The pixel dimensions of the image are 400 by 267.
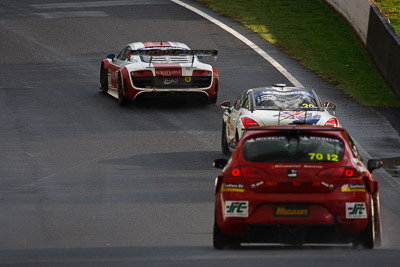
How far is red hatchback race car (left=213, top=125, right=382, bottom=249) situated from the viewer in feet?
38.8

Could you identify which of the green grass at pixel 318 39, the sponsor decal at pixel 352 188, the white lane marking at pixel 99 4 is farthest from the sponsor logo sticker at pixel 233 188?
the white lane marking at pixel 99 4

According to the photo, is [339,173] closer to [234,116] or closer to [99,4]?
[234,116]

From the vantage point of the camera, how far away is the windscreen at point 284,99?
20.1 meters

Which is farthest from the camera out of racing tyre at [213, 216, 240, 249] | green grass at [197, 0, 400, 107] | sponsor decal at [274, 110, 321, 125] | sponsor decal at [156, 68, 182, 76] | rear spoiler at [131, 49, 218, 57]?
green grass at [197, 0, 400, 107]

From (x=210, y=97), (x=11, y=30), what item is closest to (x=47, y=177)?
(x=210, y=97)

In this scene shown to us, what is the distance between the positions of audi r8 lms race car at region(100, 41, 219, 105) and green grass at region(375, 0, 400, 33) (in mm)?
8615

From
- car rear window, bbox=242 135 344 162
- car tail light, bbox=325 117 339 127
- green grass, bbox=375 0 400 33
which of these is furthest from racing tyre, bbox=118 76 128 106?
car rear window, bbox=242 135 344 162

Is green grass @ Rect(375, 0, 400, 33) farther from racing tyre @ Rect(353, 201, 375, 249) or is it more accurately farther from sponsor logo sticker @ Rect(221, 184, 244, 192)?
sponsor logo sticker @ Rect(221, 184, 244, 192)

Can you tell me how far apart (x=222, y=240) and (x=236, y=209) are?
1.81 ft

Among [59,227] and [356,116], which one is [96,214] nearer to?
[59,227]

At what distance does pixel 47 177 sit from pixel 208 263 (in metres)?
8.55

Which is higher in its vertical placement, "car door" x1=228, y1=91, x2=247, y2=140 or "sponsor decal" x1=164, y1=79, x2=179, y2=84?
"car door" x1=228, y1=91, x2=247, y2=140

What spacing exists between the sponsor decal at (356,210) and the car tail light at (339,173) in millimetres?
313

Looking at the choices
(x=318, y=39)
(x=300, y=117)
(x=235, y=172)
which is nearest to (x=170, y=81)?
(x=300, y=117)
